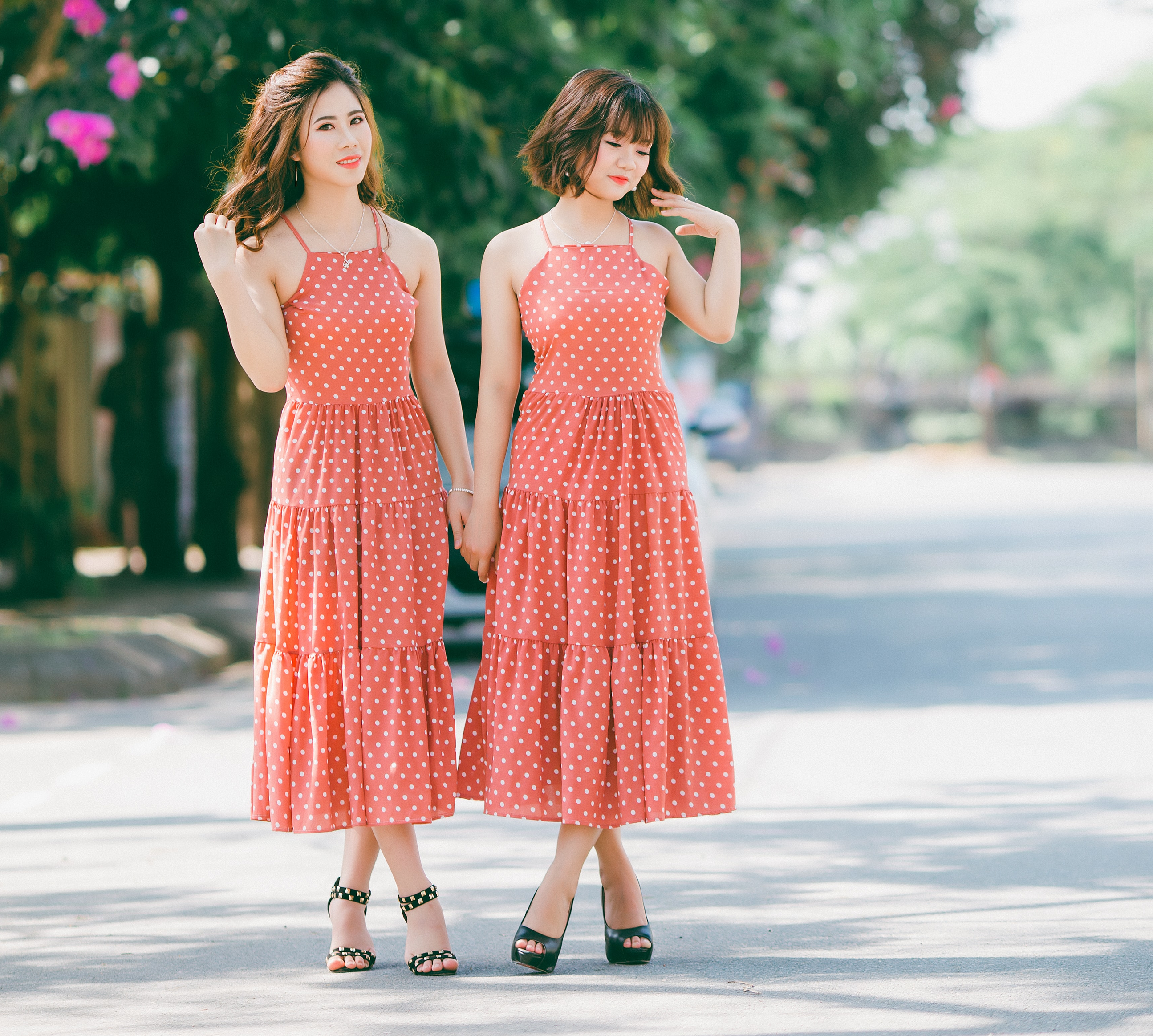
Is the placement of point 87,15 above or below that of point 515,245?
above

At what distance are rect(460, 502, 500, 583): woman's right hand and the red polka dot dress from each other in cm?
7

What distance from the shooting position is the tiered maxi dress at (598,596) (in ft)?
12.1

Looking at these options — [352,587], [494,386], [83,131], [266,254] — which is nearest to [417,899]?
[352,587]

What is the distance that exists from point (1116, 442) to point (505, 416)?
48143 millimetres

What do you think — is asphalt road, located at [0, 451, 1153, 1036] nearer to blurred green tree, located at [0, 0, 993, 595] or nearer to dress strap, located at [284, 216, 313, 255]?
dress strap, located at [284, 216, 313, 255]

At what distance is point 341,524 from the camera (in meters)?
3.74

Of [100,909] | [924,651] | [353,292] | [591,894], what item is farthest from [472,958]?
[924,651]

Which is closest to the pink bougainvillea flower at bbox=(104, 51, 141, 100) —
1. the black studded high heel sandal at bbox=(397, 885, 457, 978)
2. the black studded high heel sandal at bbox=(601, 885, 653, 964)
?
the black studded high heel sandal at bbox=(397, 885, 457, 978)

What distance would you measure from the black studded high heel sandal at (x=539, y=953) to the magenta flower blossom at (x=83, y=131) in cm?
539

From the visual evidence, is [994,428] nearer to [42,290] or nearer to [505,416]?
[42,290]

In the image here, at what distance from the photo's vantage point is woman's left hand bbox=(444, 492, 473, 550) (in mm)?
3850

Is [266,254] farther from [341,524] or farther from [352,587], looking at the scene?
[352,587]

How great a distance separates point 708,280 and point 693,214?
16cm

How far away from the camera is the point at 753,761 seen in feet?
21.3
